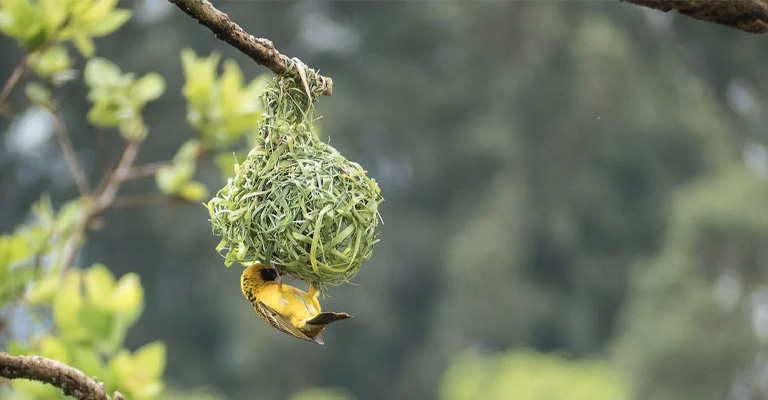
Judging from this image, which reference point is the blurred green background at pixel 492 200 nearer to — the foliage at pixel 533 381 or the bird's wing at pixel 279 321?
the foliage at pixel 533 381

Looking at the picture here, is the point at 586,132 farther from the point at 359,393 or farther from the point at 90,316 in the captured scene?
the point at 90,316

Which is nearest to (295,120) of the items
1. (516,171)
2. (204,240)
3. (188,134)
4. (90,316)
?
(90,316)

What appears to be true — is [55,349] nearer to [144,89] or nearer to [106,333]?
[106,333]

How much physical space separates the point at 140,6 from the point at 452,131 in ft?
22.7

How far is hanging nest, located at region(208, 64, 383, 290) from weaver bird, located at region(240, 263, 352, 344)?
4 cm

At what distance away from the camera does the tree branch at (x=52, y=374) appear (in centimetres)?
221

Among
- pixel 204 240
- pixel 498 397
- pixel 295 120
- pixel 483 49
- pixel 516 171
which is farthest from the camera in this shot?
pixel 483 49

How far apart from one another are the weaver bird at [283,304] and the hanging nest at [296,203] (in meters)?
0.04

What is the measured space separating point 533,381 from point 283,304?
12785 mm

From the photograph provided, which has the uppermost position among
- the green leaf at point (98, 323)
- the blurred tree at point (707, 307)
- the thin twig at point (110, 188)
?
the blurred tree at point (707, 307)

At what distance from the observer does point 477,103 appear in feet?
79.2

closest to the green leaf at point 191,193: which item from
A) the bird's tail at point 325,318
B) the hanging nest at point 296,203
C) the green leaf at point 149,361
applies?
the green leaf at point 149,361

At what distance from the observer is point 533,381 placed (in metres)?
15.0

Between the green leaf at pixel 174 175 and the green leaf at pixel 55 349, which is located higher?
the green leaf at pixel 174 175
